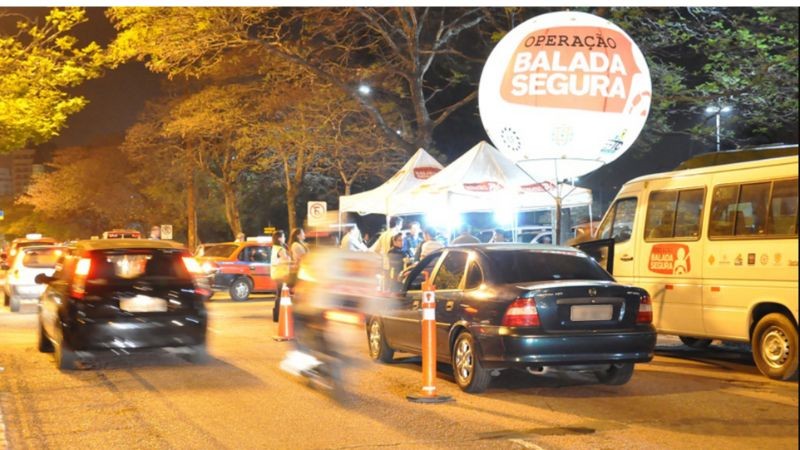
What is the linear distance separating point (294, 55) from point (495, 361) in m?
17.1

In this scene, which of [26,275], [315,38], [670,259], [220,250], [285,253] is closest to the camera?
[670,259]

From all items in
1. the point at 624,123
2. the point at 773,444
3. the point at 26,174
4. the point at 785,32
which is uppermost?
the point at 26,174

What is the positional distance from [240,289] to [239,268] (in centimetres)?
58

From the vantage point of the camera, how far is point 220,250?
26453 mm

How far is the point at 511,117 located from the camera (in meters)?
14.5

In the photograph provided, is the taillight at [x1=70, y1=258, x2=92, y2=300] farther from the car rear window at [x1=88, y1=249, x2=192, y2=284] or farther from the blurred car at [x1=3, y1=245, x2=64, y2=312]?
the blurred car at [x1=3, y1=245, x2=64, y2=312]

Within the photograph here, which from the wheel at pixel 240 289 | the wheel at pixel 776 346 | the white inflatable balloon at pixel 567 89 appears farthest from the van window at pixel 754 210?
the wheel at pixel 240 289

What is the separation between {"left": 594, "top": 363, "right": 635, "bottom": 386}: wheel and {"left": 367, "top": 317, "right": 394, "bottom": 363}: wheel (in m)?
2.79

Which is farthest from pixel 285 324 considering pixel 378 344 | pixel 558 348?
pixel 558 348

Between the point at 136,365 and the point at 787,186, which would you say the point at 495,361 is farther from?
the point at 136,365

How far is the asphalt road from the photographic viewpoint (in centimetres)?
769

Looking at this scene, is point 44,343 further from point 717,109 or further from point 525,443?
point 717,109

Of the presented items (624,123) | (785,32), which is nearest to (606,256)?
(624,123)

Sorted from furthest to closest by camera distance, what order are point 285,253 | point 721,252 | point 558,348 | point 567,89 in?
point 285,253
point 567,89
point 721,252
point 558,348
